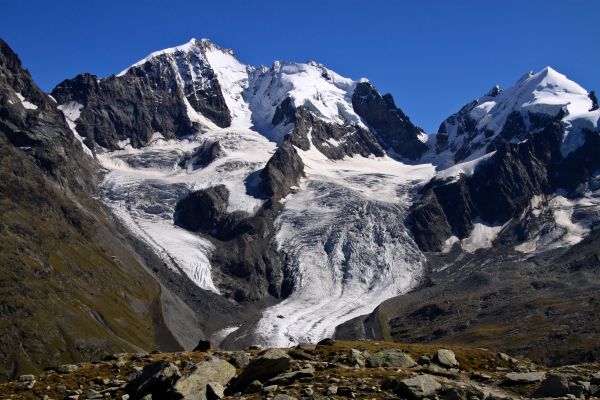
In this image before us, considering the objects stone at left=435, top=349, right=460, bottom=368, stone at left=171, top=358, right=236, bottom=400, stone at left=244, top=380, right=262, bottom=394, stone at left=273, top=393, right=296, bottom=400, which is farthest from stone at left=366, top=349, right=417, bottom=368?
stone at left=273, top=393, right=296, bottom=400

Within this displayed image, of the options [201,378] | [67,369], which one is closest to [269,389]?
[201,378]

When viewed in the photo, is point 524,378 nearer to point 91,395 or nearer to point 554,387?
point 554,387

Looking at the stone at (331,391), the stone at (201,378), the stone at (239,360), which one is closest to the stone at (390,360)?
the stone at (239,360)

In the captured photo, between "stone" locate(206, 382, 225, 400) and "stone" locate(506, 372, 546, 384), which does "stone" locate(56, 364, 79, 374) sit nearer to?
"stone" locate(206, 382, 225, 400)

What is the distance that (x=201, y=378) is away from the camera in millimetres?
43844

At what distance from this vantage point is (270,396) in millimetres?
39562

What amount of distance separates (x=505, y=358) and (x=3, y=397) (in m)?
34.5

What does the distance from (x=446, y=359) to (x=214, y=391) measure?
17435 millimetres

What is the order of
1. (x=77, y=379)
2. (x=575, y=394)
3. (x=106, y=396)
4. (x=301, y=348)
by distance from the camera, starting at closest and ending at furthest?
(x=575, y=394) → (x=106, y=396) → (x=77, y=379) → (x=301, y=348)

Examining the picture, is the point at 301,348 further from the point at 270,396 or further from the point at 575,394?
the point at 575,394

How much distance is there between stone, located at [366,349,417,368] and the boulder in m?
11.1

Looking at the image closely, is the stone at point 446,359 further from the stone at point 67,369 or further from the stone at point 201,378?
the stone at point 67,369

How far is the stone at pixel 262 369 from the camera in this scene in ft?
144

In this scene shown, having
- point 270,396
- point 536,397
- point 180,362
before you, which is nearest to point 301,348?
point 180,362
